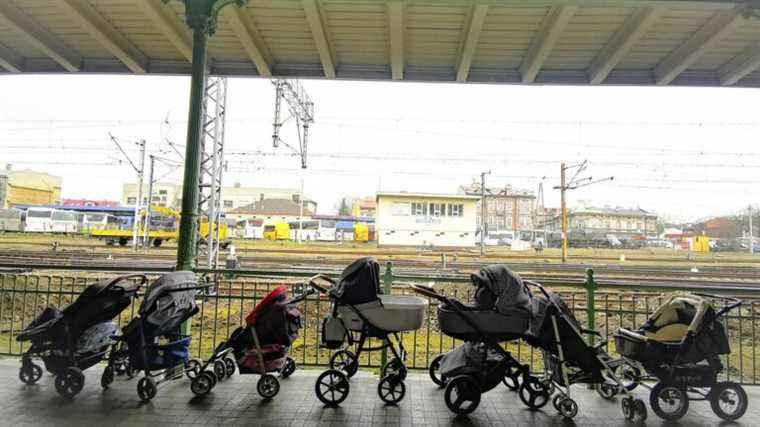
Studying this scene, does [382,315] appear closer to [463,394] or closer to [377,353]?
[463,394]

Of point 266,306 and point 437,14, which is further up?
point 437,14

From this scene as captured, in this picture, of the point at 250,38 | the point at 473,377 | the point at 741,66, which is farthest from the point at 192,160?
the point at 741,66

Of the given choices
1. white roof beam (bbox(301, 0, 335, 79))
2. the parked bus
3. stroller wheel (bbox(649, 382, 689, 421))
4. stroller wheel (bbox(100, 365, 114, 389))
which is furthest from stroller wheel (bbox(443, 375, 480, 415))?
the parked bus

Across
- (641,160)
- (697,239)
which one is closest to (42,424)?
(641,160)

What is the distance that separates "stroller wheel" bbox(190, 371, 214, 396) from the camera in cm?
360

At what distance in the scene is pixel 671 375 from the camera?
10.8ft

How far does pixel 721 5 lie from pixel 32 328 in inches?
278

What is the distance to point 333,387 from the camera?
347 centimetres

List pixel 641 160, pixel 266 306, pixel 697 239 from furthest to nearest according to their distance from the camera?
1. pixel 697 239
2. pixel 641 160
3. pixel 266 306

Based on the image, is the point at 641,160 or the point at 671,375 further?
the point at 641,160

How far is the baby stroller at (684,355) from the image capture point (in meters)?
3.22

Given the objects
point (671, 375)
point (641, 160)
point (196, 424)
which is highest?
point (641, 160)

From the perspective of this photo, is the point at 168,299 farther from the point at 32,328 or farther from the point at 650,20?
the point at 650,20

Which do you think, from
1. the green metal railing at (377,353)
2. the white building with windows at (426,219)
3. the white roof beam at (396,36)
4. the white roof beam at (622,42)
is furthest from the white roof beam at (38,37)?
the white building with windows at (426,219)
